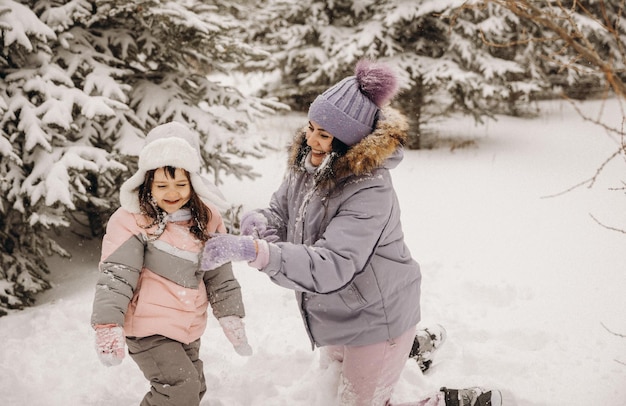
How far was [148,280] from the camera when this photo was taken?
2650 mm

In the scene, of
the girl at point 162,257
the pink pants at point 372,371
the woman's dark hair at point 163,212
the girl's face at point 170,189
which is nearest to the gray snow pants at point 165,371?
the girl at point 162,257

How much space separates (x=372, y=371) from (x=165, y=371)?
3.81ft

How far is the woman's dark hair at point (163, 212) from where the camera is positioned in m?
2.65

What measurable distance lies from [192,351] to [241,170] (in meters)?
3.96

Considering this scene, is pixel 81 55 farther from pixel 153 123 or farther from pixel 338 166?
pixel 338 166

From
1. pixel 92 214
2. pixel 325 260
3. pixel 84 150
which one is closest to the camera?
pixel 325 260

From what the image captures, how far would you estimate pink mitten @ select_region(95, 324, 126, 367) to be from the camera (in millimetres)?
2381

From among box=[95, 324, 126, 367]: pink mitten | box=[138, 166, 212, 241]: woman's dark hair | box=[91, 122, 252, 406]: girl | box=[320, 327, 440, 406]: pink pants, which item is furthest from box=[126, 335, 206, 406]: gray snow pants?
box=[320, 327, 440, 406]: pink pants

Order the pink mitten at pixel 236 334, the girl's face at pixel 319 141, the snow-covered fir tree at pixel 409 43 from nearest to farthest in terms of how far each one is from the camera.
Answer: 1. the girl's face at pixel 319 141
2. the pink mitten at pixel 236 334
3. the snow-covered fir tree at pixel 409 43

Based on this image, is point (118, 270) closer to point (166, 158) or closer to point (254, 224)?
point (166, 158)

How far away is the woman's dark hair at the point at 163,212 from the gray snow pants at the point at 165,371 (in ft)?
1.98

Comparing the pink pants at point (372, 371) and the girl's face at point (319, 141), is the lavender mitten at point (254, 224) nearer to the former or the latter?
the girl's face at point (319, 141)

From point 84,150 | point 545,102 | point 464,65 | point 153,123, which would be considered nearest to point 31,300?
point 84,150

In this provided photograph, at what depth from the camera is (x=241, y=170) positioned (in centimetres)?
660
